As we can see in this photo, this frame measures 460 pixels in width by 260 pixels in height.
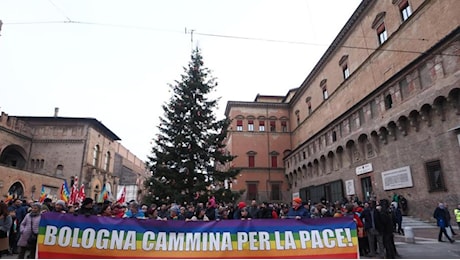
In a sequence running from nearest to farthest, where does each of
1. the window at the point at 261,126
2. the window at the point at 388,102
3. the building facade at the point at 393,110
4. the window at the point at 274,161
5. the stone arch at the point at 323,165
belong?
the building facade at the point at 393,110 → the window at the point at 388,102 → the stone arch at the point at 323,165 → the window at the point at 274,161 → the window at the point at 261,126

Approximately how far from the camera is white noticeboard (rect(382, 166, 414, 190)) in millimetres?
17109

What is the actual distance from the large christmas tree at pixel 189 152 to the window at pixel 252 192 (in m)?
22.1

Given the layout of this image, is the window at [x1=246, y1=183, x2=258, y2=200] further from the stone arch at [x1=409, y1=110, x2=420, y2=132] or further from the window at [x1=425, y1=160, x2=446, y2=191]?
the window at [x1=425, y1=160, x2=446, y2=191]

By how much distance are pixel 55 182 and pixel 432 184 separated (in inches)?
1390

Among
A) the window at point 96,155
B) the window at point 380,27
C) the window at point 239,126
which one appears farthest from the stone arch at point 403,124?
the window at point 96,155

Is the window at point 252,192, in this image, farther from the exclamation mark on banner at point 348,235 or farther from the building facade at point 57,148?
the exclamation mark on banner at point 348,235

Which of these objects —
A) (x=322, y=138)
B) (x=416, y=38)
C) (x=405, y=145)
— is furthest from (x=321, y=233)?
(x=322, y=138)

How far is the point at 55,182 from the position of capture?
32.1 metres

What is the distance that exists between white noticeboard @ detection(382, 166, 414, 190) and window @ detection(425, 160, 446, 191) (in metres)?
1.34

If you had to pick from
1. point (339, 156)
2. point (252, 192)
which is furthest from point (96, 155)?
point (339, 156)

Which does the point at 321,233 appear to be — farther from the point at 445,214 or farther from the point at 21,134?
the point at 21,134

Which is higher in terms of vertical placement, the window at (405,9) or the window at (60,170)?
the window at (405,9)

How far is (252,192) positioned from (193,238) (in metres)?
35.0

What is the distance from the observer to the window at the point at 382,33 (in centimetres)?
2280
